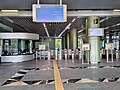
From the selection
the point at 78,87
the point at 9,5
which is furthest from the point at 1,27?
the point at 78,87

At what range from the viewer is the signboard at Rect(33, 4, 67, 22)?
6.46 meters

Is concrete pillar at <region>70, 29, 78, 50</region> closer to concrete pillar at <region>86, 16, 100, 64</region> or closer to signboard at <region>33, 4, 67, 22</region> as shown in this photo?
concrete pillar at <region>86, 16, 100, 64</region>

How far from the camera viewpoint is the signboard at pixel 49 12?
646 cm

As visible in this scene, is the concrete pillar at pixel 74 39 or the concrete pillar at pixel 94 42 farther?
the concrete pillar at pixel 74 39

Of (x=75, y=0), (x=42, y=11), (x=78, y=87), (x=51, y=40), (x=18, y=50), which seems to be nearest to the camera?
(x=78, y=87)

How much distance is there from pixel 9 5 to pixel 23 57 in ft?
21.1

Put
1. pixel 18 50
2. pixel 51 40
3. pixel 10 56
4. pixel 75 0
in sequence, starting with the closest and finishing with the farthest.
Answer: pixel 75 0, pixel 10 56, pixel 18 50, pixel 51 40

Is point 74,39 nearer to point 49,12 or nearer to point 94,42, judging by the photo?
point 94,42

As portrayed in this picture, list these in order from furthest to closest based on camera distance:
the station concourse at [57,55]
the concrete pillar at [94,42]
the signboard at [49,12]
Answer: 1. the concrete pillar at [94,42]
2. the signboard at [49,12]
3. the station concourse at [57,55]

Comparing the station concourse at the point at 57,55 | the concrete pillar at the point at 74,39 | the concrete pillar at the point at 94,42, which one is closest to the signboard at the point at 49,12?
the station concourse at the point at 57,55

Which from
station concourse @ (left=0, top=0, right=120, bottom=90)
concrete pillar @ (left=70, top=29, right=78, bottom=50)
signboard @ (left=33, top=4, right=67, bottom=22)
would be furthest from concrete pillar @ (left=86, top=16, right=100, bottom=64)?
concrete pillar @ (left=70, top=29, right=78, bottom=50)

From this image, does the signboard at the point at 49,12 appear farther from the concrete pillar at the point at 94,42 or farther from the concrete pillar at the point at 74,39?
the concrete pillar at the point at 74,39

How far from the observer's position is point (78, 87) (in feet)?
18.6

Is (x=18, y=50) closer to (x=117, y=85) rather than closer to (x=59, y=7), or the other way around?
(x=59, y=7)
